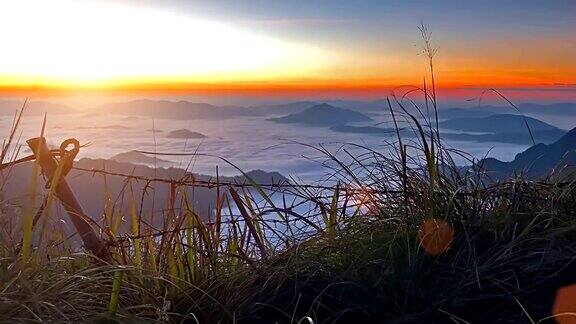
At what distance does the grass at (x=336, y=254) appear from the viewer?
2611 millimetres

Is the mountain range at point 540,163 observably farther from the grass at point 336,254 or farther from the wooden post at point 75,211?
the wooden post at point 75,211

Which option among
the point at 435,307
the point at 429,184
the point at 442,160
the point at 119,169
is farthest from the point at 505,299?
the point at 119,169

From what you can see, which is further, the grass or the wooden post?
the wooden post

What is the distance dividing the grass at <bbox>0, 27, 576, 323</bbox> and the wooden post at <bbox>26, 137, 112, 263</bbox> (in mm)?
46

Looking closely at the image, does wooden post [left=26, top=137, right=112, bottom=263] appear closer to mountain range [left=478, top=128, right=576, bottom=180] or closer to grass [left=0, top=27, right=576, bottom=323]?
grass [left=0, top=27, right=576, bottom=323]

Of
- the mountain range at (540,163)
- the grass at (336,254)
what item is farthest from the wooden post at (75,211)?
the mountain range at (540,163)

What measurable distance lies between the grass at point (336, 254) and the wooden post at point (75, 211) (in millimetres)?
46

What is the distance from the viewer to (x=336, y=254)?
312 centimetres

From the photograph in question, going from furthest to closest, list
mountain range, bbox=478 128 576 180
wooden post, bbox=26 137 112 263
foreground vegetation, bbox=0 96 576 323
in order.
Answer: mountain range, bbox=478 128 576 180, wooden post, bbox=26 137 112 263, foreground vegetation, bbox=0 96 576 323

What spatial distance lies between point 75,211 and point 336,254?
107 centimetres

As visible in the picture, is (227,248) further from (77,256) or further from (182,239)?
(77,256)

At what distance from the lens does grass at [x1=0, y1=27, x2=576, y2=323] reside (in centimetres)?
261

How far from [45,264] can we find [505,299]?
63.8 inches

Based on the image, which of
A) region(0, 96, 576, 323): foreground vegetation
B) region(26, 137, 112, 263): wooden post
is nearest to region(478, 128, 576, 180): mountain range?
region(0, 96, 576, 323): foreground vegetation
